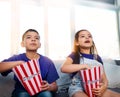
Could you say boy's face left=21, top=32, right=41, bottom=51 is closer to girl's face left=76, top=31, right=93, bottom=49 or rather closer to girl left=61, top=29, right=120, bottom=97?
girl left=61, top=29, right=120, bottom=97

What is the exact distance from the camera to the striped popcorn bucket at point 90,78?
53.0 inches

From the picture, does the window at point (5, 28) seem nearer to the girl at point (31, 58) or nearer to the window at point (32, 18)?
the window at point (32, 18)

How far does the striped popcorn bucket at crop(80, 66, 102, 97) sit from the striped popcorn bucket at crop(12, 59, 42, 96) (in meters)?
0.30

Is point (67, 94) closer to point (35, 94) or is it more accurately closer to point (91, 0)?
point (35, 94)

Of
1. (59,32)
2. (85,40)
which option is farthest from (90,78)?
(59,32)

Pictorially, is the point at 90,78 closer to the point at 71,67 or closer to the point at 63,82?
the point at 71,67

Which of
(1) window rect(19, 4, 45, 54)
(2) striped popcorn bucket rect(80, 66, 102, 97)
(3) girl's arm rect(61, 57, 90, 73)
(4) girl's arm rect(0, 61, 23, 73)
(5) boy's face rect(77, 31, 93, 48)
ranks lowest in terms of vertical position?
(2) striped popcorn bucket rect(80, 66, 102, 97)

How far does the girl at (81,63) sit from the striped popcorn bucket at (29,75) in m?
0.29

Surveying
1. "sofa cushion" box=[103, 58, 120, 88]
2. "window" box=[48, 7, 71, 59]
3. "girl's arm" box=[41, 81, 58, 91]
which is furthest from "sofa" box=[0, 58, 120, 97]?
→ "window" box=[48, 7, 71, 59]

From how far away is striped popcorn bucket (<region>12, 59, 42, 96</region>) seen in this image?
1.30m

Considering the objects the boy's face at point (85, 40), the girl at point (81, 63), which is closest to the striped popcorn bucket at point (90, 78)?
the girl at point (81, 63)

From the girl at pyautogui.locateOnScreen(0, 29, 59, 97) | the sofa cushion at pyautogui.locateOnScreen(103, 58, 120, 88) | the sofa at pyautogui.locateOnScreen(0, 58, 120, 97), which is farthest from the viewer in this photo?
the sofa cushion at pyautogui.locateOnScreen(103, 58, 120, 88)

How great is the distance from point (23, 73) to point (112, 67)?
3.64ft

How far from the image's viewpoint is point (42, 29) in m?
2.79
